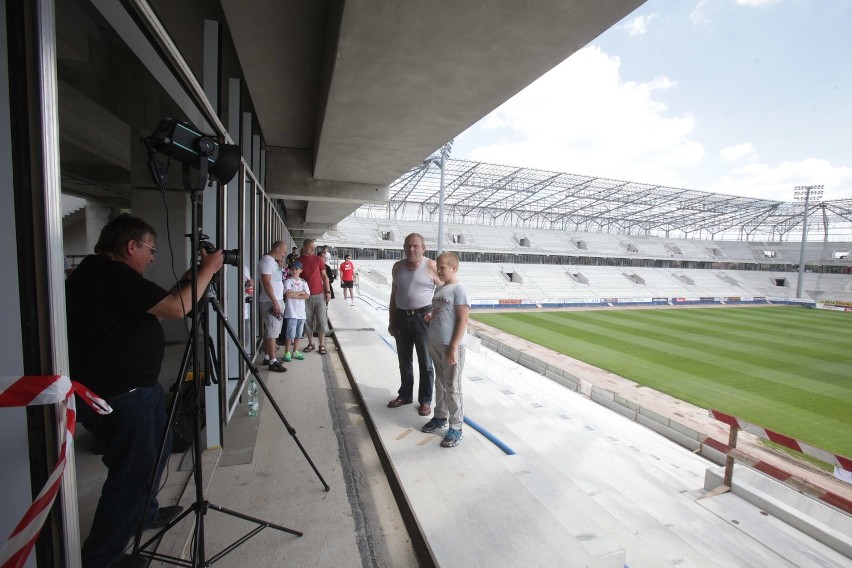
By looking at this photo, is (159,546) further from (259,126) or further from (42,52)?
(259,126)

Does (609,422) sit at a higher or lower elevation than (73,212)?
lower

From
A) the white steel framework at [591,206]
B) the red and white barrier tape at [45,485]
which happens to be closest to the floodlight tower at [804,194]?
the white steel framework at [591,206]

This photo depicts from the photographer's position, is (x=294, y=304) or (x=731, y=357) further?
(x=731, y=357)

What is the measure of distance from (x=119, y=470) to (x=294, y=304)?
3.75 metres

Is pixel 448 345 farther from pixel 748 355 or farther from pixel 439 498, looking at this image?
pixel 748 355

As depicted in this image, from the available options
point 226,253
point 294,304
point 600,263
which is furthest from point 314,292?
point 600,263

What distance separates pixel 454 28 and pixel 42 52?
5.80 feet

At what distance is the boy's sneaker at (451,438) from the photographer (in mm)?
3162

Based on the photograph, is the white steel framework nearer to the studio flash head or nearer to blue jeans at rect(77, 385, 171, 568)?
the studio flash head

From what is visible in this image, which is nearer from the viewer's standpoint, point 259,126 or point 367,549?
point 367,549

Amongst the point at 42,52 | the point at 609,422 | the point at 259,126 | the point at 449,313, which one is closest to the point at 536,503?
the point at 449,313

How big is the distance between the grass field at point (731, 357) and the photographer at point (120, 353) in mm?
11033

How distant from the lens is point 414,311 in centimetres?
381

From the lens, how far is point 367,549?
215cm
